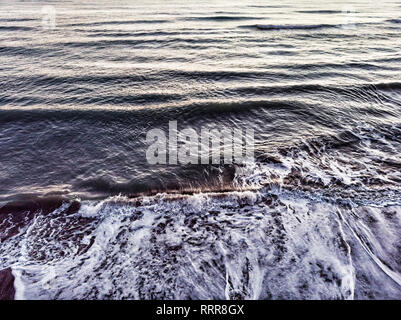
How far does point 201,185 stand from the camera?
6.32 metres

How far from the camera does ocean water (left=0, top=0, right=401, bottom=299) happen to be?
13.8 feet

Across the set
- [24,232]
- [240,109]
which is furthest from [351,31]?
[24,232]

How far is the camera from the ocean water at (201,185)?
13.8 feet

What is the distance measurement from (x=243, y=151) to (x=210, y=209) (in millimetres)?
2684

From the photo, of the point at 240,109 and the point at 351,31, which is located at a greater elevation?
the point at 351,31

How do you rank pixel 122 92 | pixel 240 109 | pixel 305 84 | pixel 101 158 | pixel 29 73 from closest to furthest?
1. pixel 101 158
2. pixel 240 109
3. pixel 122 92
4. pixel 305 84
5. pixel 29 73

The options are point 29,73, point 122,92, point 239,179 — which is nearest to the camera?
point 239,179

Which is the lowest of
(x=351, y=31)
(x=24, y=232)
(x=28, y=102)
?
(x=24, y=232)

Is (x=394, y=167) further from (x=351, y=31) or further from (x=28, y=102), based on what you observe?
(x=351, y=31)

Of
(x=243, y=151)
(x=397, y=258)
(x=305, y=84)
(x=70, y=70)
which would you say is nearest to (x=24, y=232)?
(x=243, y=151)

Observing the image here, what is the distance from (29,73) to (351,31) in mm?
26194

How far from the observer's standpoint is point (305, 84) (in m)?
12.5

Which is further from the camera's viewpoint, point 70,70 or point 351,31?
point 351,31

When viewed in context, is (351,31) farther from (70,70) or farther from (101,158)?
(101,158)
